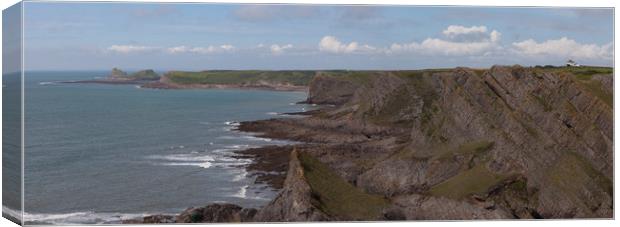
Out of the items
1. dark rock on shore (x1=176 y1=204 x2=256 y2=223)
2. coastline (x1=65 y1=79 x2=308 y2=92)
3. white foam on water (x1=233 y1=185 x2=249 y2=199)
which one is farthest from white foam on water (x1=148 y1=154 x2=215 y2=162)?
coastline (x1=65 y1=79 x2=308 y2=92)

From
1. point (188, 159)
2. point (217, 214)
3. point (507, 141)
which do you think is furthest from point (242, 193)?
point (507, 141)

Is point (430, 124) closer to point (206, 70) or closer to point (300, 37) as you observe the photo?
point (300, 37)

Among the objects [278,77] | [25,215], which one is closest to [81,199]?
[25,215]

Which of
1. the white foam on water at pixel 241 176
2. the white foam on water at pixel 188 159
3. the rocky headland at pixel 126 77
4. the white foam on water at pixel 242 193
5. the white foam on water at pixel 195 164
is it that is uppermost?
the rocky headland at pixel 126 77

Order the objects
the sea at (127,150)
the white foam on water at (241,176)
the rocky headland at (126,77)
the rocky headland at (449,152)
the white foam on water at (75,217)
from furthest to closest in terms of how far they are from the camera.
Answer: the white foam on water at (241,176) < the rocky headland at (126,77) < the rocky headland at (449,152) < the sea at (127,150) < the white foam on water at (75,217)

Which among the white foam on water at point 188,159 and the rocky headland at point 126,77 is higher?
the rocky headland at point 126,77

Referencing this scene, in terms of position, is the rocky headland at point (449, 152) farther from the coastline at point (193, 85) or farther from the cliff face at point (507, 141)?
the coastline at point (193, 85)

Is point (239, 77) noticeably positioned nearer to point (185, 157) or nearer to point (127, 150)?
point (185, 157)

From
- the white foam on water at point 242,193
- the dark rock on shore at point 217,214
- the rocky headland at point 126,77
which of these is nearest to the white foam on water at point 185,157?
the white foam on water at point 242,193
